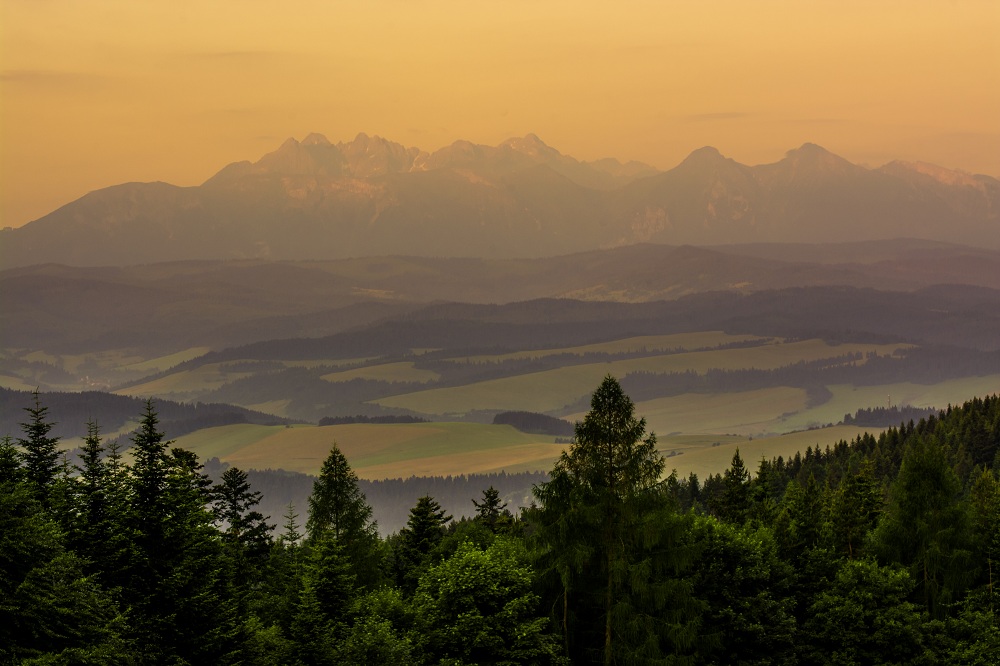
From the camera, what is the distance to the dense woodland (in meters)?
51.0

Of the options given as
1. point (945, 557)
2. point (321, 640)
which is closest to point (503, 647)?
point (321, 640)

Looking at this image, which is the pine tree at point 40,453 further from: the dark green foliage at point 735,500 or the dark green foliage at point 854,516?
the dark green foliage at point 735,500

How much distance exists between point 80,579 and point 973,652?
48.6 metres

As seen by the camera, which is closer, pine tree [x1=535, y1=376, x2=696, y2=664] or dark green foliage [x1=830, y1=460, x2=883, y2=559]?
pine tree [x1=535, y1=376, x2=696, y2=664]

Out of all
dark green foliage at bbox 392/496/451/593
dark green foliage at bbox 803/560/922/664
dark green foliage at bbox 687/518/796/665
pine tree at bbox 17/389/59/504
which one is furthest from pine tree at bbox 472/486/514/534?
pine tree at bbox 17/389/59/504

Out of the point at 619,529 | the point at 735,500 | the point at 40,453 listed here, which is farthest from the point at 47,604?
the point at 735,500

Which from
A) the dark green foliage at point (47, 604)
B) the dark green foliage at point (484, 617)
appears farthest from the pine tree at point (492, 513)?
the dark green foliage at point (47, 604)

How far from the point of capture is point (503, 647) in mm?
60438

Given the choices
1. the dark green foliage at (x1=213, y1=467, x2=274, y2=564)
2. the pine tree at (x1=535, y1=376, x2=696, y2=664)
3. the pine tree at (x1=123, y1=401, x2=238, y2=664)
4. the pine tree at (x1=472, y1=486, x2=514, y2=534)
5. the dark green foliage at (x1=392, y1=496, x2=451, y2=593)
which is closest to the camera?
the pine tree at (x1=123, y1=401, x2=238, y2=664)

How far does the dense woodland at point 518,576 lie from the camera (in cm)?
5100

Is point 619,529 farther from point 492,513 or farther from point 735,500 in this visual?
point 492,513

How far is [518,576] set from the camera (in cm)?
6234

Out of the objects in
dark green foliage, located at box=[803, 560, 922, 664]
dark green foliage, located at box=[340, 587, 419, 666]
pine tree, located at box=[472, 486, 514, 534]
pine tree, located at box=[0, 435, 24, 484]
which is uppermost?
pine tree, located at box=[0, 435, 24, 484]

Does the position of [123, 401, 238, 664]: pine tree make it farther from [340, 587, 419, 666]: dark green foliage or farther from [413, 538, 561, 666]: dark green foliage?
[413, 538, 561, 666]: dark green foliage
